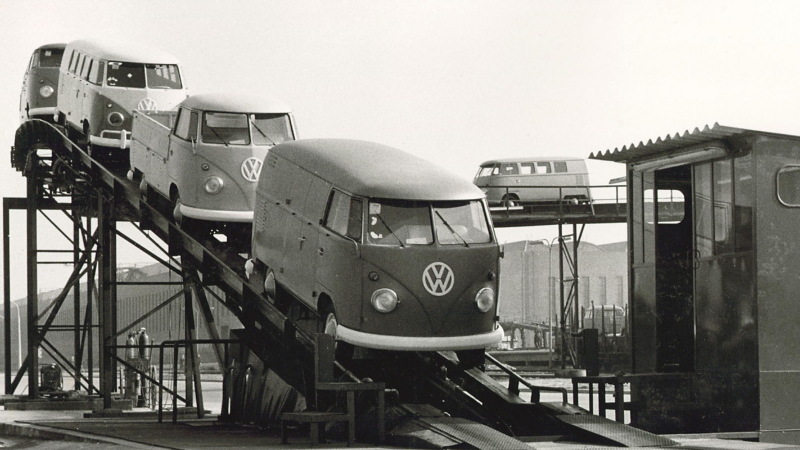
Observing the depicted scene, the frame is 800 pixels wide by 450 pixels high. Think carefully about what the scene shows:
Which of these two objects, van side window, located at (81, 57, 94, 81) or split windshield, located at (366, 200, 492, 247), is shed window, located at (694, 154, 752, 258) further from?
van side window, located at (81, 57, 94, 81)

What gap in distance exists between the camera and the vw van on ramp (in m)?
19.4

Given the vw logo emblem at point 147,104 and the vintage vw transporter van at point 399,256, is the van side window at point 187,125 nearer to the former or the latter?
the vw logo emblem at point 147,104

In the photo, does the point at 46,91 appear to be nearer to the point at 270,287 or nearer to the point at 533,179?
the point at 270,287

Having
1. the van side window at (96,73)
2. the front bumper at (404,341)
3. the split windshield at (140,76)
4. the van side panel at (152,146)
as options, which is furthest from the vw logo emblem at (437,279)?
the van side window at (96,73)

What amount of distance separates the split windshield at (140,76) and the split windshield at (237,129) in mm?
4952

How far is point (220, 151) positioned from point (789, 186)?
8945 mm

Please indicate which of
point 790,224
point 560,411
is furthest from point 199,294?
point 790,224

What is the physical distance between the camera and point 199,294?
70.4ft

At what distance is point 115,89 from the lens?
23781 mm

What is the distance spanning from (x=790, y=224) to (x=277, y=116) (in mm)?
8894

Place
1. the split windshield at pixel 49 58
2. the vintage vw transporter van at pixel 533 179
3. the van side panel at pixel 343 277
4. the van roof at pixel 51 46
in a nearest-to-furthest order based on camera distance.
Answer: the van side panel at pixel 343 277
the split windshield at pixel 49 58
the van roof at pixel 51 46
the vintage vw transporter van at pixel 533 179

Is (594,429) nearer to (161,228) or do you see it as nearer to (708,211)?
(708,211)

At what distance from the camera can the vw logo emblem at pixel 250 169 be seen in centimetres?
1938

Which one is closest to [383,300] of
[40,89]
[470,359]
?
[470,359]
